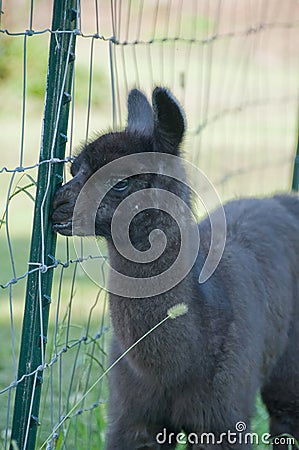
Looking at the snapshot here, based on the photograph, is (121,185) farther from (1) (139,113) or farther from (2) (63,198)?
(1) (139,113)

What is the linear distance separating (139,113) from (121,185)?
1.64 ft

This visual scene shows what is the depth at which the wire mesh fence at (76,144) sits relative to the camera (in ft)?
11.1

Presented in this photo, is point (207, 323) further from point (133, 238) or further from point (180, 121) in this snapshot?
point (180, 121)

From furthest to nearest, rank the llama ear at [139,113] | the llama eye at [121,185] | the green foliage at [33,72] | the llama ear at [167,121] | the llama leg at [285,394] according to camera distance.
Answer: the green foliage at [33,72] < the llama leg at [285,394] < the llama ear at [139,113] < the llama eye at [121,185] < the llama ear at [167,121]

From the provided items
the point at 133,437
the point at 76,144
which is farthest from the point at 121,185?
the point at 76,144

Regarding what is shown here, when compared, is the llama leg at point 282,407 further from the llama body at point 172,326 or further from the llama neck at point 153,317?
the llama neck at point 153,317

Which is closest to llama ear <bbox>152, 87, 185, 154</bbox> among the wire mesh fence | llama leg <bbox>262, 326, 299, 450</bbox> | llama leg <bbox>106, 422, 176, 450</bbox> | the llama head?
the llama head

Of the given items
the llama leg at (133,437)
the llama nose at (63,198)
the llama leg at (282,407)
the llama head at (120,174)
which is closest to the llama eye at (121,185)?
the llama head at (120,174)

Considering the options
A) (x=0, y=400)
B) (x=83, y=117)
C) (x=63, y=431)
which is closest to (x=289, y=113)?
(x=83, y=117)

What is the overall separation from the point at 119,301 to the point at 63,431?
2.09 feet

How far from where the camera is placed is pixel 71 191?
11.0 ft

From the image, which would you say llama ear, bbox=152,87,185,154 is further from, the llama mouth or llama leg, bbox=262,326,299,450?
llama leg, bbox=262,326,299,450

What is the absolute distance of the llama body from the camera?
11.2 feet

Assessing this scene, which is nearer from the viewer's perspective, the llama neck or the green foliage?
the llama neck
